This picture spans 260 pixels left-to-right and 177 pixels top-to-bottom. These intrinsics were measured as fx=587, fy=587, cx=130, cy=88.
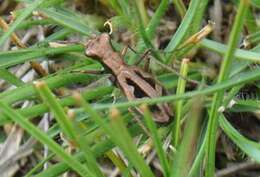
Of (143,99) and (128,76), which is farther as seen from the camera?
(128,76)

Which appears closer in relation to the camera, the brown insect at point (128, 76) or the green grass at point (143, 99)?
the green grass at point (143, 99)

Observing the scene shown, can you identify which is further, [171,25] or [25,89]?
[171,25]

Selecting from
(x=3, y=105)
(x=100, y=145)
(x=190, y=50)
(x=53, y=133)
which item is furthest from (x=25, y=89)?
(x=190, y=50)

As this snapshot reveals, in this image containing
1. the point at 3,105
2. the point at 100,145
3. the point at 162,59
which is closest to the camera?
the point at 3,105

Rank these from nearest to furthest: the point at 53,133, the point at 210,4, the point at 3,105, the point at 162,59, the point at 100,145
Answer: the point at 3,105 → the point at 100,145 → the point at 53,133 → the point at 162,59 → the point at 210,4

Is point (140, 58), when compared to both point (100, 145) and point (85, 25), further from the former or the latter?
point (100, 145)

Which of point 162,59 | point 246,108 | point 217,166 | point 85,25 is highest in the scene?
point 85,25

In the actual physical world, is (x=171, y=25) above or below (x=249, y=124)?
above

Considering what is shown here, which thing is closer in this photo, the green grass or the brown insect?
the green grass
